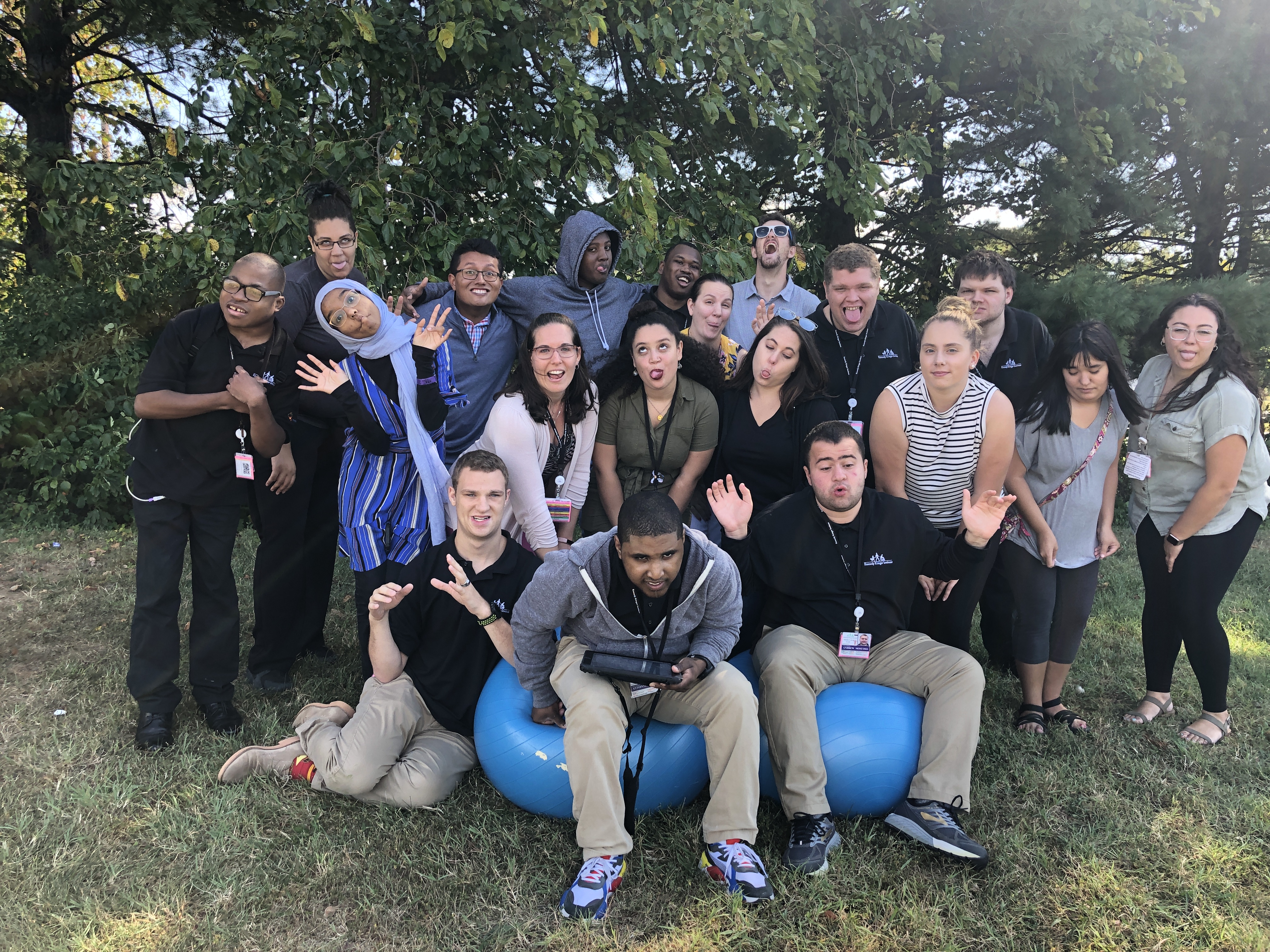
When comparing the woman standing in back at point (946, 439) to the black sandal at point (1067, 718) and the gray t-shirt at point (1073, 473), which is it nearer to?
the gray t-shirt at point (1073, 473)

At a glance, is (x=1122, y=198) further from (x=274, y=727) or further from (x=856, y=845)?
(x=274, y=727)

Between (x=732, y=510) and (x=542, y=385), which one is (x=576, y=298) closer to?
(x=542, y=385)

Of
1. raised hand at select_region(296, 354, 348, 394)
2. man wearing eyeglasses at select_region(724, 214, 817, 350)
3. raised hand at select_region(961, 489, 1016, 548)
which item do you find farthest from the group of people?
man wearing eyeglasses at select_region(724, 214, 817, 350)

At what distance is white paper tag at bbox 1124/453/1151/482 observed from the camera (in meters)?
4.34

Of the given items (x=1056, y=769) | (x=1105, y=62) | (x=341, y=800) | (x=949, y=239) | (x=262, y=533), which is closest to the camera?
(x=341, y=800)

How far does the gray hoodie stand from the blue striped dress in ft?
3.14

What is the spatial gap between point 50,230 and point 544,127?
12.0 feet

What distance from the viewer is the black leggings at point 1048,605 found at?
452 cm

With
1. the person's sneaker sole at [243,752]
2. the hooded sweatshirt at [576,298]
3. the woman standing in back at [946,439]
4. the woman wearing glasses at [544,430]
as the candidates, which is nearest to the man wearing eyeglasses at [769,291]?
the hooded sweatshirt at [576,298]

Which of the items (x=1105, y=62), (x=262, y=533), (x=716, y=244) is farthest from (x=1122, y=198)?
(x=262, y=533)

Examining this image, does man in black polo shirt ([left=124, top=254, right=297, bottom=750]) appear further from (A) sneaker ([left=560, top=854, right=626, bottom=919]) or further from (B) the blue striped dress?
(A) sneaker ([left=560, top=854, right=626, bottom=919])

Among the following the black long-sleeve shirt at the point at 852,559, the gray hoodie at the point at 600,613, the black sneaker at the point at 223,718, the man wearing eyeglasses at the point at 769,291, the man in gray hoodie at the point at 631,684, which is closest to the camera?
the man in gray hoodie at the point at 631,684

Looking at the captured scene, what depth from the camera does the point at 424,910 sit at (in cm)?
313

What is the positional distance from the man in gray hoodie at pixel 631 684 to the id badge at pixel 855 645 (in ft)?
1.89
